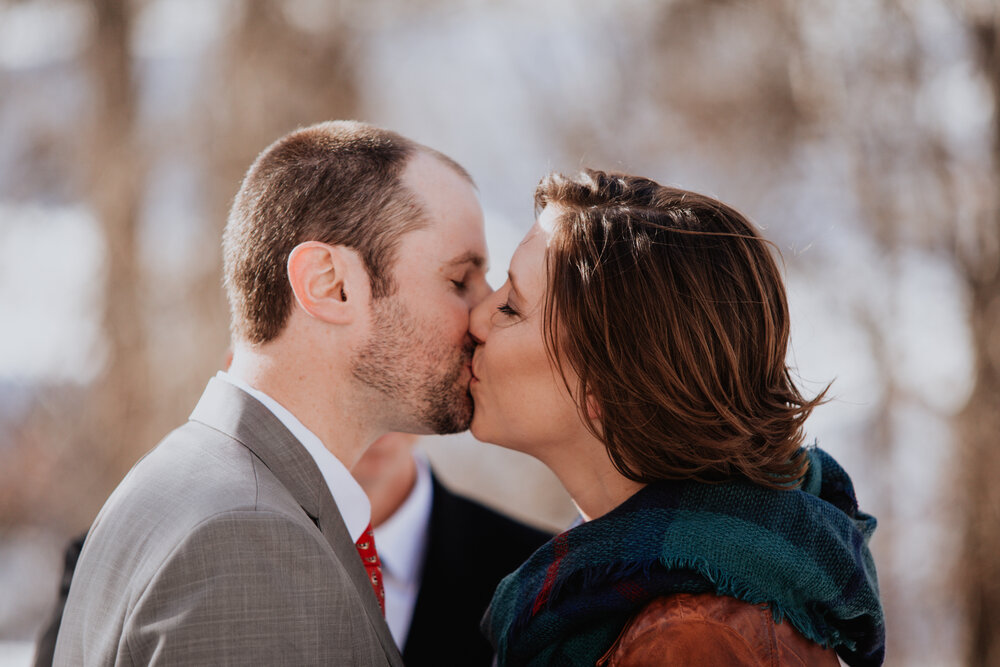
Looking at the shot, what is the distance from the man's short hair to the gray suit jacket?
16.2 inches

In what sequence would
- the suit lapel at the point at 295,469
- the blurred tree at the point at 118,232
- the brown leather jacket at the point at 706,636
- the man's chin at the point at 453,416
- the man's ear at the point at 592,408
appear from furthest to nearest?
the blurred tree at the point at 118,232 < the man's chin at the point at 453,416 < the man's ear at the point at 592,408 < the suit lapel at the point at 295,469 < the brown leather jacket at the point at 706,636

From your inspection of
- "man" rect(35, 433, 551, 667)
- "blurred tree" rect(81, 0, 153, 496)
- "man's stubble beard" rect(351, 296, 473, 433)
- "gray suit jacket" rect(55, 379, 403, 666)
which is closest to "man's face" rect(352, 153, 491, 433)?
"man's stubble beard" rect(351, 296, 473, 433)

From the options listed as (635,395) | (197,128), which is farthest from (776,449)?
(197,128)

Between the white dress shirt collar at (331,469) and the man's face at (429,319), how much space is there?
19 centimetres

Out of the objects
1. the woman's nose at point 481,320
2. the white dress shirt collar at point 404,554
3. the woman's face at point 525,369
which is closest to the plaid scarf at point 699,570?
the woman's face at point 525,369

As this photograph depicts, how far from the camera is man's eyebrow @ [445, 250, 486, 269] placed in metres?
2.10

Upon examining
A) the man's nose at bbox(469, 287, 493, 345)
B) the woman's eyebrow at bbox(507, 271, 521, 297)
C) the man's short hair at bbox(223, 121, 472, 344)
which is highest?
the man's short hair at bbox(223, 121, 472, 344)

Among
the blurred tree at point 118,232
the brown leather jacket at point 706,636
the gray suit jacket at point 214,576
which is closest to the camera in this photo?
the gray suit jacket at point 214,576

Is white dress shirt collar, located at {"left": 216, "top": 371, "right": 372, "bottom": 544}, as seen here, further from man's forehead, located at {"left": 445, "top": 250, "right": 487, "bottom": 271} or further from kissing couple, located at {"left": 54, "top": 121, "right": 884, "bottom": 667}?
man's forehead, located at {"left": 445, "top": 250, "right": 487, "bottom": 271}

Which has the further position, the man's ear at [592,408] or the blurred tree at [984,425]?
the blurred tree at [984,425]

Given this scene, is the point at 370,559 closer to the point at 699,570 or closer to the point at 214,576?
the point at 214,576

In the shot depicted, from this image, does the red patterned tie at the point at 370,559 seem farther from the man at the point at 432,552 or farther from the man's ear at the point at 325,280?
the man at the point at 432,552

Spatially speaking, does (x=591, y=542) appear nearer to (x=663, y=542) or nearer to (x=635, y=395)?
(x=663, y=542)

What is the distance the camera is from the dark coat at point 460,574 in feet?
8.20
